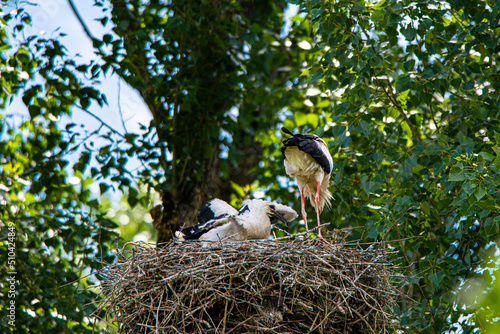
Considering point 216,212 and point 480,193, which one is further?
point 216,212

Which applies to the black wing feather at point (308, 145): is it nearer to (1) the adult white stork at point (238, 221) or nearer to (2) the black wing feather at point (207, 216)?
(1) the adult white stork at point (238, 221)

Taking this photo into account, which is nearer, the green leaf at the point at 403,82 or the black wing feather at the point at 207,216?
the black wing feather at the point at 207,216

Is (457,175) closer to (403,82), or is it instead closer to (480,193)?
(480,193)

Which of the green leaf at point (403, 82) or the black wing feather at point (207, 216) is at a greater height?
the green leaf at point (403, 82)

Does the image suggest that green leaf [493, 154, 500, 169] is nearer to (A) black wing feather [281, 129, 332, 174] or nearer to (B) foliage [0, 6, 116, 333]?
(A) black wing feather [281, 129, 332, 174]

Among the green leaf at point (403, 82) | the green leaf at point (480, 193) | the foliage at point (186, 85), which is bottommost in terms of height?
the green leaf at point (480, 193)

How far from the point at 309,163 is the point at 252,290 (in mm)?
1820

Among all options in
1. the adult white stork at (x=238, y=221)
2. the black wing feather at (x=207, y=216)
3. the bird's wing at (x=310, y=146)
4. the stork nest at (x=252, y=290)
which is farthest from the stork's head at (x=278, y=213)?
the stork nest at (x=252, y=290)

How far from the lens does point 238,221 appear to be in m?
5.19

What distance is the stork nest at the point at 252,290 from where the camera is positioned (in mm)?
4234

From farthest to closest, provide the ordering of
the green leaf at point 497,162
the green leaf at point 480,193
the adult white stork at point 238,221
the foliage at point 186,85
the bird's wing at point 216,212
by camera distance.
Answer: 1. the foliage at point 186,85
2. the bird's wing at point 216,212
3. the adult white stork at point 238,221
4. the green leaf at point 480,193
5. the green leaf at point 497,162

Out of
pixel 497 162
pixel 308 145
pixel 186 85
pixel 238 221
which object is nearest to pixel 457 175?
pixel 497 162

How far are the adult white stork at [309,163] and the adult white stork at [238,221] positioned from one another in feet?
1.42

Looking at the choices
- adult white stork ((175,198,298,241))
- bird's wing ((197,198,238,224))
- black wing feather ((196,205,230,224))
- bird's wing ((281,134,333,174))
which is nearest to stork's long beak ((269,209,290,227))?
adult white stork ((175,198,298,241))
